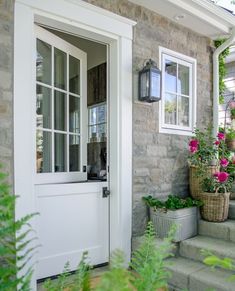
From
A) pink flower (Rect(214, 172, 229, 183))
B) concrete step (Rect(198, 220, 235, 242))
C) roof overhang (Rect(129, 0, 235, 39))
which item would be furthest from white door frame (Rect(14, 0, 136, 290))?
pink flower (Rect(214, 172, 229, 183))

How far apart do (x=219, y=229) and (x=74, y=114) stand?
6.45 feet

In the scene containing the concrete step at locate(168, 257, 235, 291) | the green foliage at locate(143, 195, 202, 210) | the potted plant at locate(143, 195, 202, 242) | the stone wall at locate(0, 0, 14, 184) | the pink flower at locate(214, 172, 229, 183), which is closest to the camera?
the stone wall at locate(0, 0, 14, 184)

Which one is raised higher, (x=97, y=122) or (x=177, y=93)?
(x=177, y=93)

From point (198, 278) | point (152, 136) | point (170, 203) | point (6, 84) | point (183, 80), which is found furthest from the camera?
point (183, 80)

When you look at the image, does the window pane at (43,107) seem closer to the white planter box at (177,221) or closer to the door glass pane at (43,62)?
the door glass pane at (43,62)

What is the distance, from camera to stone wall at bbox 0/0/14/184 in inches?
88.5

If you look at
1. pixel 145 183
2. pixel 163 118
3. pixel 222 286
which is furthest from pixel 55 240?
pixel 163 118

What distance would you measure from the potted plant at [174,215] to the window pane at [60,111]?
119 cm

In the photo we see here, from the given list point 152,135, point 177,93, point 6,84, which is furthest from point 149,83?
point 6,84

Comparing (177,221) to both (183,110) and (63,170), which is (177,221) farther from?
(183,110)

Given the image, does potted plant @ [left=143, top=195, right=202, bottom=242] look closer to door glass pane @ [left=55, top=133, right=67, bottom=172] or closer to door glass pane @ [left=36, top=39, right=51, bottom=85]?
door glass pane @ [left=55, top=133, right=67, bottom=172]

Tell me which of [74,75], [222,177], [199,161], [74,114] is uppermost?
[74,75]

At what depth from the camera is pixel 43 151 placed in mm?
2754

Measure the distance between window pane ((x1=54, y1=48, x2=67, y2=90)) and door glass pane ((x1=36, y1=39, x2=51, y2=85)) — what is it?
0.09 metres
